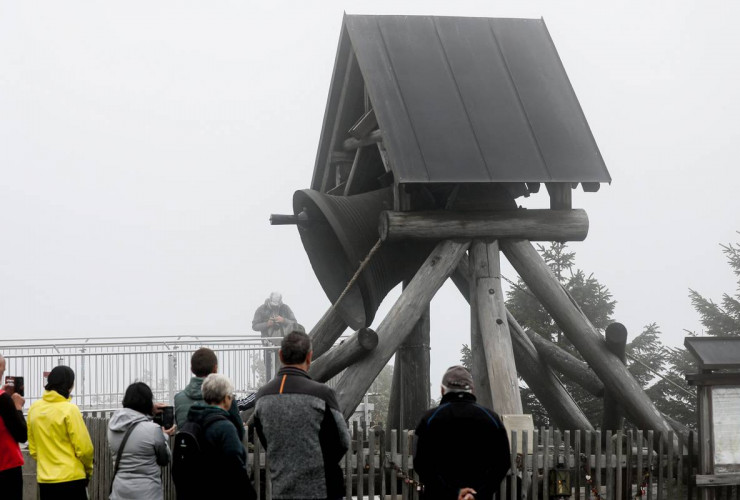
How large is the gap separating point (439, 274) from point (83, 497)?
4.73 meters

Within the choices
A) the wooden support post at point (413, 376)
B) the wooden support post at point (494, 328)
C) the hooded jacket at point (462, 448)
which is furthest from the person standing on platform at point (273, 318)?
the hooded jacket at point (462, 448)

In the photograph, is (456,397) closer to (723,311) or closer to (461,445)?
(461,445)

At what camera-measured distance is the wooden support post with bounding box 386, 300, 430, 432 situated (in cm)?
1450

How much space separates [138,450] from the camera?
25.7 ft

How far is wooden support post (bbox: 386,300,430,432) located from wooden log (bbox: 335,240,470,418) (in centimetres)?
240

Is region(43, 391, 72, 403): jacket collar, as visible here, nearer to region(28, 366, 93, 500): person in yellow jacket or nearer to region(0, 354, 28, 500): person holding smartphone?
region(28, 366, 93, 500): person in yellow jacket

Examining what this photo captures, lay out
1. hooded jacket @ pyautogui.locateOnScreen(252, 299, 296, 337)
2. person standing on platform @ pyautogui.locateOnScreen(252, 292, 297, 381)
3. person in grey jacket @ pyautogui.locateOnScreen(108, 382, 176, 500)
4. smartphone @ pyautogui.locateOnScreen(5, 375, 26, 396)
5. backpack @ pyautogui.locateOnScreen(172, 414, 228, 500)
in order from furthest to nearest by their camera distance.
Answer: hooded jacket @ pyautogui.locateOnScreen(252, 299, 296, 337)
person standing on platform @ pyautogui.locateOnScreen(252, 292, 297, 381)
smartphone @ pyautogui.locateOnScreen(5, 375, 26, 396)
person in grey jacket @ pyautogui.locateOnScreen(108, 382, 176, 500)
backpack @ pyautogui.locateOnScreen(172, 414, 228, 500)

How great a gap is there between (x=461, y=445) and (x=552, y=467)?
143 inches

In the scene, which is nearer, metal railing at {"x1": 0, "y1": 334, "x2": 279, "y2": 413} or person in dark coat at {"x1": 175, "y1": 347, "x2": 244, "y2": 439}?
person in dark coat at {"x1": 175, "y1": 347, "x2": 244, "y2": 439}

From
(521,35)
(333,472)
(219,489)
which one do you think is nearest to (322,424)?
(333,472)

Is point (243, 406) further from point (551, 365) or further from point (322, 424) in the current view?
point (551, 365)

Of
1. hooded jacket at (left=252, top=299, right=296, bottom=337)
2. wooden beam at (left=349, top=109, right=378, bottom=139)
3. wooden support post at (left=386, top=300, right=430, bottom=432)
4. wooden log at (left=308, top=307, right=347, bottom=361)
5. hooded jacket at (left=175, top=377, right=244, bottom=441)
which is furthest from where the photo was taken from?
hooded jacket at (left=252, top=299, right=296, bottom=337)

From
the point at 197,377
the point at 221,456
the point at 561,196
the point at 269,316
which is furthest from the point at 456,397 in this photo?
the point at 269,316

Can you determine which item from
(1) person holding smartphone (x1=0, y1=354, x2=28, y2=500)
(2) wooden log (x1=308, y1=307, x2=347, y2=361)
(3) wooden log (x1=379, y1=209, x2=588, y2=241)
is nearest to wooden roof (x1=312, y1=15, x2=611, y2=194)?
(3) wooden log (x1=379, y1=209, x2=588, y2=241)
